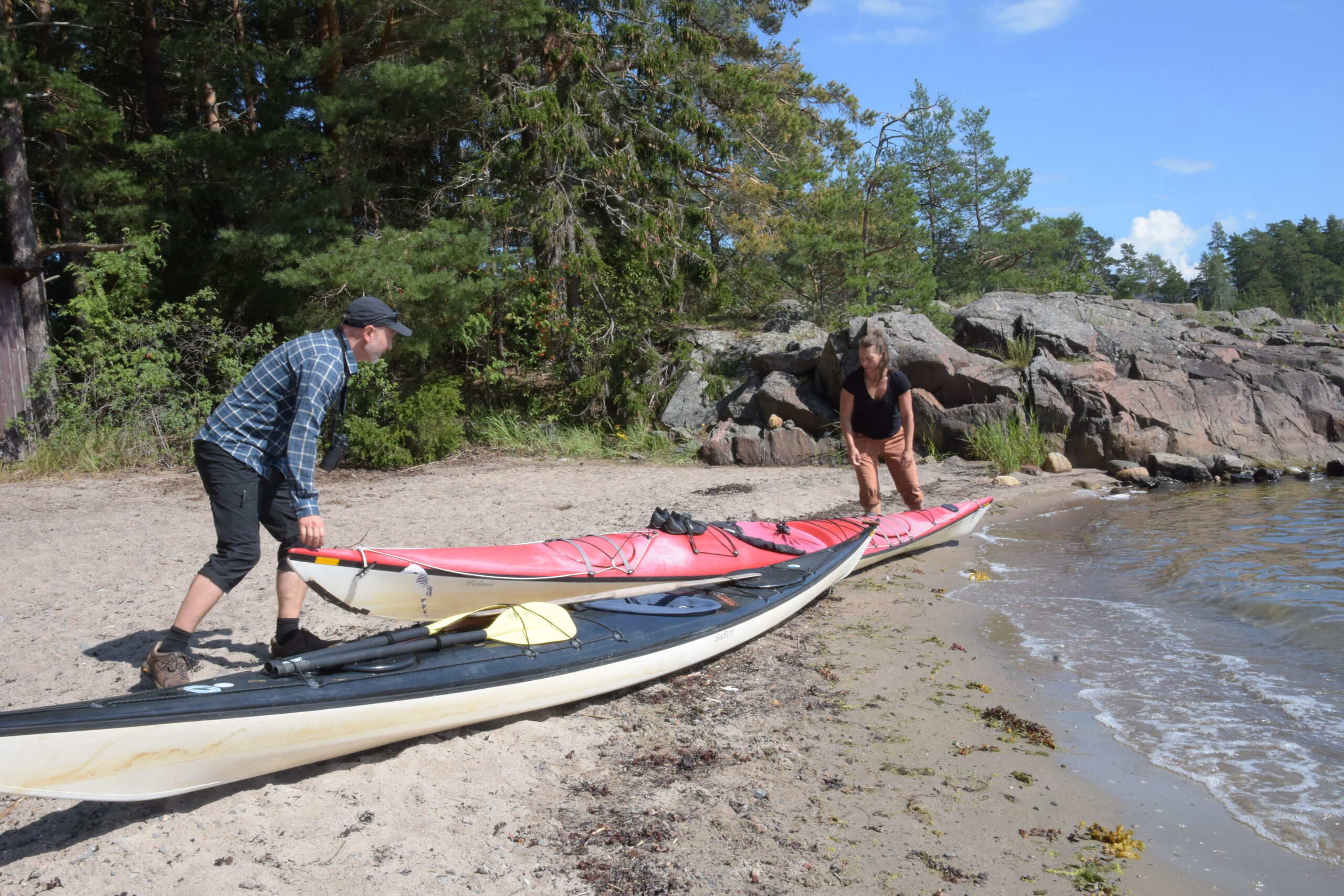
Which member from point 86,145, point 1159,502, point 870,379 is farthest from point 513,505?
point 86,145

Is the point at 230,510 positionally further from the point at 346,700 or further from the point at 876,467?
the point at 876,467

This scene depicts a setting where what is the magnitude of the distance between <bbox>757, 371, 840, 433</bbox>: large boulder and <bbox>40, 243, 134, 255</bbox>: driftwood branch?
347 inches

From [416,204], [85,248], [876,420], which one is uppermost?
[416,204]

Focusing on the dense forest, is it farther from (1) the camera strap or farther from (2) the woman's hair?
(1) the camera strap

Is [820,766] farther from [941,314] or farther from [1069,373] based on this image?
[941,314]

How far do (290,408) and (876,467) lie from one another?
184 inches

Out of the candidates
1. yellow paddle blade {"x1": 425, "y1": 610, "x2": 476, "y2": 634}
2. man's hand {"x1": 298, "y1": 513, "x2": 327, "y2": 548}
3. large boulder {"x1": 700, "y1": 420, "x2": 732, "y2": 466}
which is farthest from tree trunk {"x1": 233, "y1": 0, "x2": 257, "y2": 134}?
yellow paddle blade {"x1": 425, "y1": 610, "x2": 476, "y2": 634}

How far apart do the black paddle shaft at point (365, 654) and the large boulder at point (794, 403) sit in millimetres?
8939

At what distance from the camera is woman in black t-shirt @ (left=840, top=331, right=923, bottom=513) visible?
20.6 feet

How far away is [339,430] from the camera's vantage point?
12.8ft

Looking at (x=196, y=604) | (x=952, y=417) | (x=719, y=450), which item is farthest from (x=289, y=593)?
(x=952, y=417)

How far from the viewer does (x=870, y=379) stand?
6383mm

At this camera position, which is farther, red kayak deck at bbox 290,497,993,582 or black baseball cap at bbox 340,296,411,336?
red kayak deck at bbox 290,497,993,582

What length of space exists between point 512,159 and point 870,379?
311 inches
